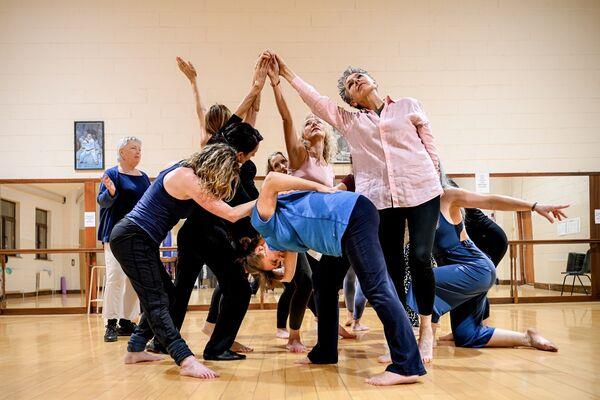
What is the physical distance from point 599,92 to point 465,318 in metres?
5.96

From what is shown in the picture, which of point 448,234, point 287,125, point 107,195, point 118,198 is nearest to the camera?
point 287,125

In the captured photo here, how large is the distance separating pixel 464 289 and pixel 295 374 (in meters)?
1.18

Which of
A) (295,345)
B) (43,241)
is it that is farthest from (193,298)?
(295,345)

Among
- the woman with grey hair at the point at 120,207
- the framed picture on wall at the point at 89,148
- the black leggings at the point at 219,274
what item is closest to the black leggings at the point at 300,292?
the black leggings at the point at 219,274

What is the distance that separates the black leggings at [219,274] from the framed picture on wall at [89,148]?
4.94m

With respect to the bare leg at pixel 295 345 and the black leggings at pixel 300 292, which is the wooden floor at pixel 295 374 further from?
the black leggings at pixel 300 292

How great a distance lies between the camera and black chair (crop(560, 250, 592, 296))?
309 inches

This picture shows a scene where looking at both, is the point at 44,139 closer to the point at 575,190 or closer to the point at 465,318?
the point at 465,318

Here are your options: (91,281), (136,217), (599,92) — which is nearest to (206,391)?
(136,217)

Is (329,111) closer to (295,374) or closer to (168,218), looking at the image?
(168,218)

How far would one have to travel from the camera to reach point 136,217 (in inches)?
112

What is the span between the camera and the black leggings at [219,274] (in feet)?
10.1

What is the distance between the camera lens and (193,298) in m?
7.86

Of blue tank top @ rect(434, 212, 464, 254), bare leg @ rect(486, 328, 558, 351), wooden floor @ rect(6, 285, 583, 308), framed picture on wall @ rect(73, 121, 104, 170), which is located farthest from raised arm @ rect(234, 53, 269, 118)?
framed picture on wall @ rect(73, 121, 104, 170)
